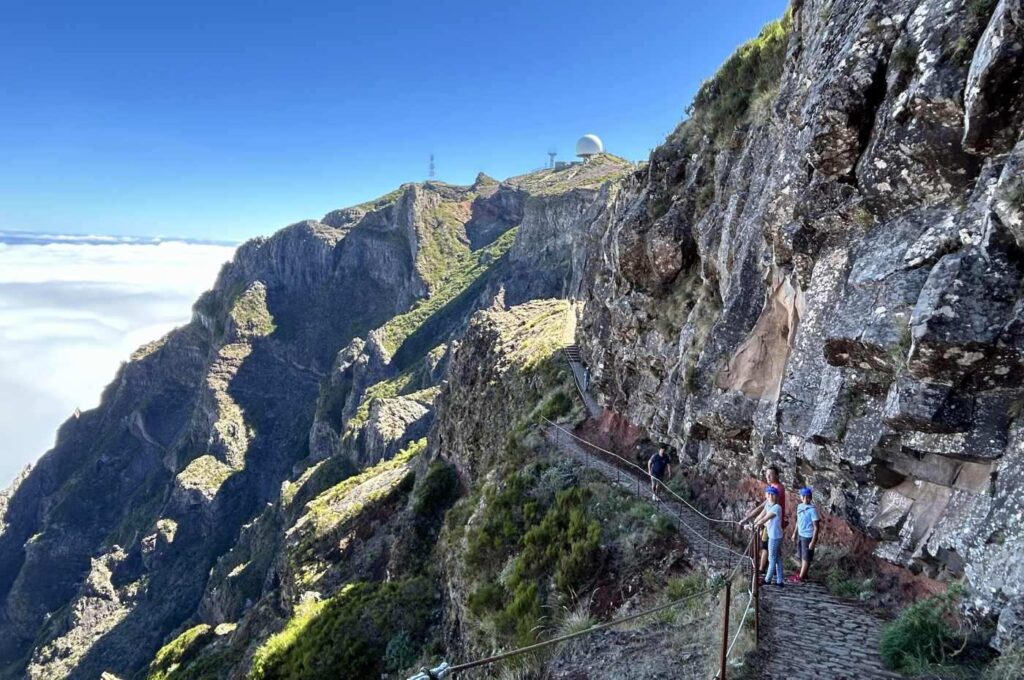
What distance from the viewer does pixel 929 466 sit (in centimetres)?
647

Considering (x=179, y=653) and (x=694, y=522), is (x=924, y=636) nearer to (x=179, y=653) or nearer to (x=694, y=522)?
(x=694, y=522)

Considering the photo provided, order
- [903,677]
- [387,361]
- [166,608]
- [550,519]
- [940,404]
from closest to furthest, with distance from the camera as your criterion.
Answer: [903,677], [940,404], [550,519], [166,608], [387,361]

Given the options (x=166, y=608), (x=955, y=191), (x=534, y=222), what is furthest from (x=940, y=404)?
(x=166, y=608)

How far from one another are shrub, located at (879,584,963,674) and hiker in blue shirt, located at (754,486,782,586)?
79.1 inches

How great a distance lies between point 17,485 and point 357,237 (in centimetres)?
10177

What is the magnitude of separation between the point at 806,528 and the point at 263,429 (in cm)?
13488

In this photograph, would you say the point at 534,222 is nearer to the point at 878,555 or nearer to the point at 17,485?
the point at 878,555

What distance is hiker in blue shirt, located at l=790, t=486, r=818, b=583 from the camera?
307 inches

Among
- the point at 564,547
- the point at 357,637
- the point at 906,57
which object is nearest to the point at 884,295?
the point at 906,57

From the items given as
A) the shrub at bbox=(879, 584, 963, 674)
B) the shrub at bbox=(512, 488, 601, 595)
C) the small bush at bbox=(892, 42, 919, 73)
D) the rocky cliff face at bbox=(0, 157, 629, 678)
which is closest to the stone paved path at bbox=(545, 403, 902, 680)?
the shrub at bbox=(879, 584, 963, 674)

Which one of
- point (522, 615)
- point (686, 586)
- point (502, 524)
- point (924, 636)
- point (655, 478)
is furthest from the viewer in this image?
point (502, 524)

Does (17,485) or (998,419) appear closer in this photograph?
(998,419)

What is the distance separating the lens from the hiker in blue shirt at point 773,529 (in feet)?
25.8

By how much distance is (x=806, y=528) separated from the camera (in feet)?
25.9
